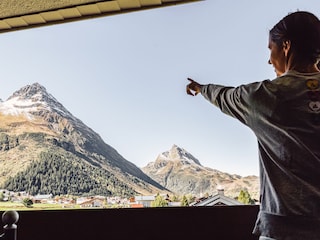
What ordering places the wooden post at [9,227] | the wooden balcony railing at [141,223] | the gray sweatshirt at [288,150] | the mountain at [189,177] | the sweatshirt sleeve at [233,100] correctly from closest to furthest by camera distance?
the gray sweatshirt at [288,150]
the sweatshirt sleeve at [233,100]
the wooden post at [9,227]
the wooden balcony railing at [141,223]
the mountain at [189,177]

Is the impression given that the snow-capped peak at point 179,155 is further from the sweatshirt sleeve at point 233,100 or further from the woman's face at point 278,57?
the woman's face at point 278,57

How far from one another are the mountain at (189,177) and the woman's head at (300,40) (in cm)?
81

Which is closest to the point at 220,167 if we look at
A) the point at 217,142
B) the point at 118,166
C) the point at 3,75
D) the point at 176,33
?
the point at 217,142

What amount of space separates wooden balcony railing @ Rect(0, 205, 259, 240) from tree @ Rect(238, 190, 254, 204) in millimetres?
60

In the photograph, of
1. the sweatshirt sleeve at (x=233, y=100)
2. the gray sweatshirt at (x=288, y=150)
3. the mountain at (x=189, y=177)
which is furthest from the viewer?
the mountain at (x=189, y=177)

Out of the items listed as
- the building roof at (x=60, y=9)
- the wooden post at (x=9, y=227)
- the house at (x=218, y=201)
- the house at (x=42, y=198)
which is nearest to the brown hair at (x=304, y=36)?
the building roof at (x=60, y=9)

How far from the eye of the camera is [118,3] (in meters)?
1.67

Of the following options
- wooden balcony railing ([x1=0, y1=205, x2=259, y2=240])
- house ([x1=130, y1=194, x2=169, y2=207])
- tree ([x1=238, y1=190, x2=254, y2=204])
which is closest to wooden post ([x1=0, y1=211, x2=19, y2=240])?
wooden balcony railing ([x1=0, y1=205, x2=259, y2=240])

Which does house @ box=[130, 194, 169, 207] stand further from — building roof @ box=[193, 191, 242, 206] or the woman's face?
the woman's face

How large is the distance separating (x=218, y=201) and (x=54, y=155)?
95 centimetres

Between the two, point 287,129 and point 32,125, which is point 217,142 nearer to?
point 287,129

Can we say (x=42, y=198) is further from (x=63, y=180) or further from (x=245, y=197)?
(x=245, y=197)

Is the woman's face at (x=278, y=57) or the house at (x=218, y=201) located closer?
the woman's face at (x=278, y=57)

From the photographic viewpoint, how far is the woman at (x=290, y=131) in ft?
2.76
